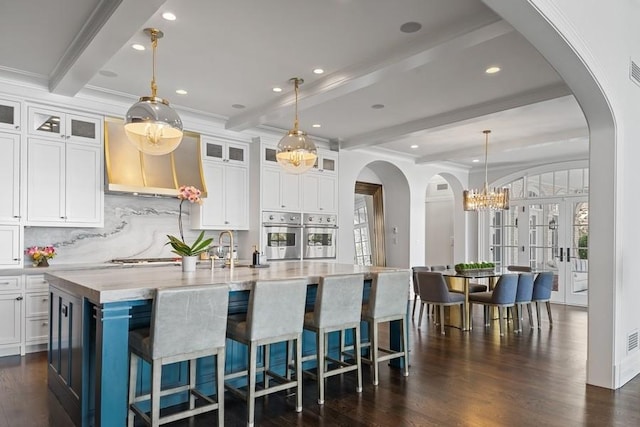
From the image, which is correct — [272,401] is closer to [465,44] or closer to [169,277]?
[169,277]

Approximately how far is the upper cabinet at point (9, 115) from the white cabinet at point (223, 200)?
221 cm

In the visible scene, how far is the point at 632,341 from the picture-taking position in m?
4.11

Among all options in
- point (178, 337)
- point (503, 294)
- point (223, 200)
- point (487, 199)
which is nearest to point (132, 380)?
point (178, 337)

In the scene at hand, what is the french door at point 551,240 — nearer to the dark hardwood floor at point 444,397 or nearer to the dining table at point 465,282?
the dining table at point 465,282

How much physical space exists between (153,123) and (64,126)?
7.51 ft

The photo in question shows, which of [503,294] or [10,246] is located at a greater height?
[10,246]

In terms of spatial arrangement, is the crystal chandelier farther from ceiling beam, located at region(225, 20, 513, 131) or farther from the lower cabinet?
the lower cabinet

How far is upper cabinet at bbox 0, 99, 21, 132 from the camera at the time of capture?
15.3 ft

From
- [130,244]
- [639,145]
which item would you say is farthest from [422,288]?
[130,244]

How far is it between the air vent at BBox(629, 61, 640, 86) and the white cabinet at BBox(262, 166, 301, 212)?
14.7 feet

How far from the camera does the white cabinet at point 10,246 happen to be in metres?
4.64

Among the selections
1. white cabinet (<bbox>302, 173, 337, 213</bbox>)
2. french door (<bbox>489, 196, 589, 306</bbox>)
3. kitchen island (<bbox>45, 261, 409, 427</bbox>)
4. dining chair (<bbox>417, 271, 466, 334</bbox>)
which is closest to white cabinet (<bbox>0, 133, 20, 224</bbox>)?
kitchen island (<bbox>45, 261, 409, 427</bbox>)

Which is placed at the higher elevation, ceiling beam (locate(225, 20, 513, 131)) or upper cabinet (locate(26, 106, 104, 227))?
ceiling beam (locate(225, 20, 513, 131))

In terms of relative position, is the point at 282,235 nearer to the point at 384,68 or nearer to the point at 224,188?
the point at 224,188
